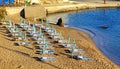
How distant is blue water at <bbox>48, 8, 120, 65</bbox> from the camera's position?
100 feet

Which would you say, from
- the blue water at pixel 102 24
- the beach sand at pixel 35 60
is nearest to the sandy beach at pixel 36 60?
the beach sand at pixel 35 60

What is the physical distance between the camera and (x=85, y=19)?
163 feet

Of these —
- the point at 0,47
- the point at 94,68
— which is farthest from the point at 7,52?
the point at 94,68

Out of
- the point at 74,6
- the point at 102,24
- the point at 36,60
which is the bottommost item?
the point at 102,24

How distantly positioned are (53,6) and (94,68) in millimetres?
35328

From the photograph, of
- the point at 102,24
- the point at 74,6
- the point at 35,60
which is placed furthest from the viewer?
the point at 74,6

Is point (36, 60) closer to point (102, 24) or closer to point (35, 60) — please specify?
point (35, 60)

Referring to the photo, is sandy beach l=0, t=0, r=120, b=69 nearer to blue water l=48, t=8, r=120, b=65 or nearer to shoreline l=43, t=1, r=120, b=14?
blue water l=48, t=8, r=120, b=65

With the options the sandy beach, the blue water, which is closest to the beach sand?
the sandy beach

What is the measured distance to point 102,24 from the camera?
1799 inches

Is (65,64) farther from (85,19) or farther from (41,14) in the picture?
(85,19)

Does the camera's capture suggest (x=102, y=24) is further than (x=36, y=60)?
Yes

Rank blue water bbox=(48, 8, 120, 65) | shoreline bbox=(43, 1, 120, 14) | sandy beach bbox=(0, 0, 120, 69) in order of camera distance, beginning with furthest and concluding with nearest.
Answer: shoreline bbox=(43, 1, 120, 14) → blue water bbox=(48, 8, 120, 65) → sandy beach bbox=(0, 0, 120, 69)

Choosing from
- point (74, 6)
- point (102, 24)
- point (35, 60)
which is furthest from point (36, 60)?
point (74, 6)
